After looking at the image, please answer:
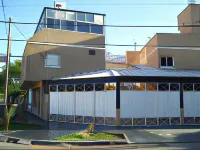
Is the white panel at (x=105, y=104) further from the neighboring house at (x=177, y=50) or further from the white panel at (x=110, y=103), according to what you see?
the neighboring house at (x=177, y=50)

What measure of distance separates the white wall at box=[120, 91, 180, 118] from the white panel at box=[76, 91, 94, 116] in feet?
7.31

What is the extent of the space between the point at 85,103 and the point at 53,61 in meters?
5.81

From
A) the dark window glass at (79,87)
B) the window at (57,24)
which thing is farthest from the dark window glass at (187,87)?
the window at (57,24)

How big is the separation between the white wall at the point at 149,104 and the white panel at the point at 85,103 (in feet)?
7.31

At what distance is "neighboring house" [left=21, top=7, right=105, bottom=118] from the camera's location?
74.9 ft

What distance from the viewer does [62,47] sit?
23.9 m

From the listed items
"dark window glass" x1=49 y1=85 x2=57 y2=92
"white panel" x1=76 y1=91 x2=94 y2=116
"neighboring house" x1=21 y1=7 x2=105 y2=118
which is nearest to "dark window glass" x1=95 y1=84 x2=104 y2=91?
"white panel" x1=76 y1=91 x2=94 y2=116

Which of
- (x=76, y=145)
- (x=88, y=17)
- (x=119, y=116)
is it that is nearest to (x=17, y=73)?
(x=88, y=17)

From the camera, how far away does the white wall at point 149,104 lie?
726 inches

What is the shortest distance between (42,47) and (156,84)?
986 centimetres

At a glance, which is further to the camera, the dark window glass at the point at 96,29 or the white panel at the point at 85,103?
the dark window glass at the point at 96,29

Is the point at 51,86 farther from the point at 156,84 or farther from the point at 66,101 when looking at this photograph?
the point at 156,84

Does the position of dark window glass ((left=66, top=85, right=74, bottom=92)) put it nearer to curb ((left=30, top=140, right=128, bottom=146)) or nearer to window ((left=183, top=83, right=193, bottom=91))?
window ((left=183, top=83, right=193, bottom=91))

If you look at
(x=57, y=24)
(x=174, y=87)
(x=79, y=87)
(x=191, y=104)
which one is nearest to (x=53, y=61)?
(x=57, y=24)
